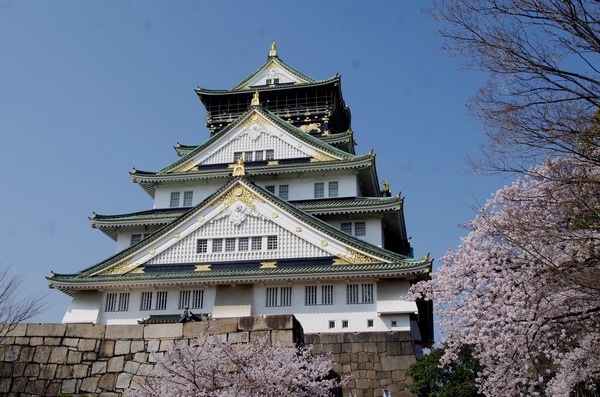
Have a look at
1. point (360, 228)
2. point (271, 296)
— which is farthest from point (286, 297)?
point (360, 228)

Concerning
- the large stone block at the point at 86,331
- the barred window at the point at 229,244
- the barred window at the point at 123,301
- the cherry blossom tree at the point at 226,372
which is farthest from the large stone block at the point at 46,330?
the barred window at the point at 229,244

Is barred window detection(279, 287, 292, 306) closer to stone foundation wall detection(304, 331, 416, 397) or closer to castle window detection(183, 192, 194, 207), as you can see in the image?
stone foundation wall detection(304, 331, 416, 397)

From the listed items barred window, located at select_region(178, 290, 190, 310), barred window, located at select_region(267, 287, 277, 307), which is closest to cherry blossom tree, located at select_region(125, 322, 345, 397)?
barred window, located at select_region(267, 287, 277, 307)

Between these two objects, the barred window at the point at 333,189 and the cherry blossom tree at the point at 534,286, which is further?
the barred window at the point at 333,189

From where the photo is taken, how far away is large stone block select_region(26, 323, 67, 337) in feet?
47.2

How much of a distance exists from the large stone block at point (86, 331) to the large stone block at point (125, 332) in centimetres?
13

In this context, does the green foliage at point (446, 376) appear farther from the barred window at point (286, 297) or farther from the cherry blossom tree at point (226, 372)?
the barred window at point (286, 297)

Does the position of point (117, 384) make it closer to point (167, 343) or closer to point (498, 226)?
point (167, 343)

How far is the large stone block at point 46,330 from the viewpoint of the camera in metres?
14.4

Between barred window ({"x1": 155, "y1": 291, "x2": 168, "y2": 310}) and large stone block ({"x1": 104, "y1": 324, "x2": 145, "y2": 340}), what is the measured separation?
42.8ft

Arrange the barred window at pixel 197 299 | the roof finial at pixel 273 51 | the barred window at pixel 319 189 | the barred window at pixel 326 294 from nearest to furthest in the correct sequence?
the barred window at pixel 326 294 → the barred window at pixel 197 299 → the barred window at pixel 319 189 → the roof finial at pixel 273 51

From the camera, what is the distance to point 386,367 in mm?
23484

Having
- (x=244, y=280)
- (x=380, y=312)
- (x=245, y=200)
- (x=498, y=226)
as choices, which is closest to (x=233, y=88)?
(x=245, y=200)

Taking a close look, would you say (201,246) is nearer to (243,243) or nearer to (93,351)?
(243,243)
